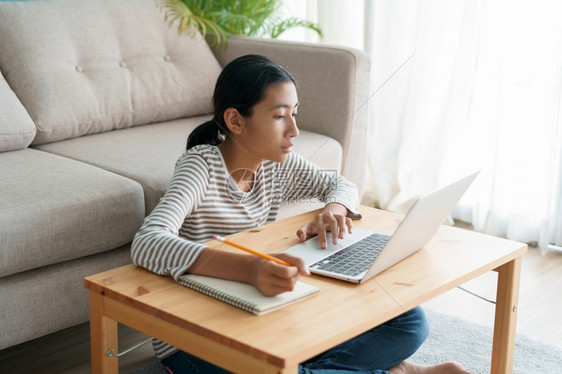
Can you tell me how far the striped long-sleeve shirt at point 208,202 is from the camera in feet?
3.75

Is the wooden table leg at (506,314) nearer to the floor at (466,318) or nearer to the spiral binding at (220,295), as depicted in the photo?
the floor at (466,318)

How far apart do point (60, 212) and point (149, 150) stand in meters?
0.44

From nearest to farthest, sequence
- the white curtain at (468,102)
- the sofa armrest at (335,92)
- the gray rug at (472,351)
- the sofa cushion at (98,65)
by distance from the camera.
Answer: the gray rug at (472,351), the sofa cushion at (98,65), the sofa armrest at (335,92), the white curtain at (468,102)

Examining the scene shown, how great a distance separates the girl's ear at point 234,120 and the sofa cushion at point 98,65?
0.73 meters

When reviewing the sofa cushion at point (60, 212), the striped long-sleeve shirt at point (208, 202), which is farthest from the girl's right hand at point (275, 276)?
the sofa cushion at point (60, 212)

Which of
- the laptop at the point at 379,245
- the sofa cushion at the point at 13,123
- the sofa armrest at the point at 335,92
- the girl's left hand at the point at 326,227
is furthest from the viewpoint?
the sofa armrest at the point at 335,92

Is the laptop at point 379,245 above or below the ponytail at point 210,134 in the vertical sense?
below

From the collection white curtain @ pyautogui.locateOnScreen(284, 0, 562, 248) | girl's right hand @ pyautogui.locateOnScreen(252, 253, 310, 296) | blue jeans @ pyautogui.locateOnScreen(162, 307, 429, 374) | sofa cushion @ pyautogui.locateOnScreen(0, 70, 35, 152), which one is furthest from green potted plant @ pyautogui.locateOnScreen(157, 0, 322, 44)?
girl's right hand @ pyautogui.locateOnScreen(252, 253, 310, 296)

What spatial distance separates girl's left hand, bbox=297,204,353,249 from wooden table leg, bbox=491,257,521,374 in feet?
0.98

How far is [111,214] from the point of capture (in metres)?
1.57

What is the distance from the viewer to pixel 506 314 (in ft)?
4.50

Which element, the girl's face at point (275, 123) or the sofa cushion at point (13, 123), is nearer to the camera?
the girl's face at point (275, 123)

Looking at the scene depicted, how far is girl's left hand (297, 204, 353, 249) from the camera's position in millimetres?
1298

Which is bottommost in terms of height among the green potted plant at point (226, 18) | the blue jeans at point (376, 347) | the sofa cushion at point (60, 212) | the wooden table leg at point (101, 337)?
the blue jeans at point (376, 347)
